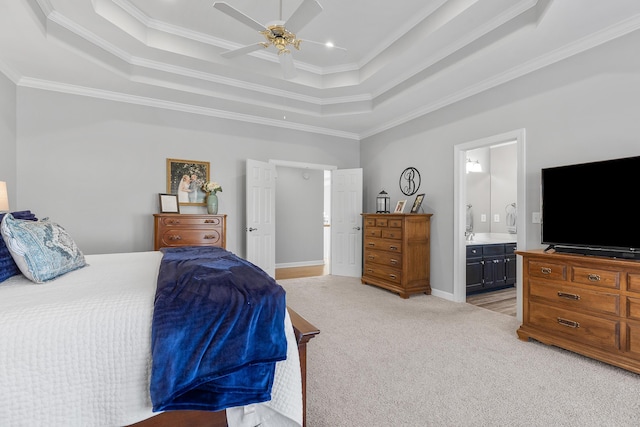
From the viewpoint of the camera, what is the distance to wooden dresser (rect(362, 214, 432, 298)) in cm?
436

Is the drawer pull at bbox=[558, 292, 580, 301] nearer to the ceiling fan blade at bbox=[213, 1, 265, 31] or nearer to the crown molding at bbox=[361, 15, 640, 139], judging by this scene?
the crown molding at bbox=[361, 15, 640, 139]

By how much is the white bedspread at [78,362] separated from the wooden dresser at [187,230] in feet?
9.12

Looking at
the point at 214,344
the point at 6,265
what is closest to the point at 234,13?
the point at 6,265

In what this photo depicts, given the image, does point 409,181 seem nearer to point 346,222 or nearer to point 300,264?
point 346,222

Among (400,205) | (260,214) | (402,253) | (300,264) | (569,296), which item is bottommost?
(300,264)

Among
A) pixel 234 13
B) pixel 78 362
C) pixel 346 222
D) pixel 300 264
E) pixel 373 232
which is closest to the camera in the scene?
pixel 78 362

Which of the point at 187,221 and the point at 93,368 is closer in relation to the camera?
the point at 93,368

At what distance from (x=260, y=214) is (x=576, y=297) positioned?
4.04 metres

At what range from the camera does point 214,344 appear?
4.06 feet

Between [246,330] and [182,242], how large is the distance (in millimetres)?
3235

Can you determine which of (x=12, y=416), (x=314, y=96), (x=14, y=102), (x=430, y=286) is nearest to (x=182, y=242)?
(x=14, y=102)

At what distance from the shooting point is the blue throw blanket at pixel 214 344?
1177 millimetres

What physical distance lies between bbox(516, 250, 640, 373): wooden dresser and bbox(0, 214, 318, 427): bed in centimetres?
242

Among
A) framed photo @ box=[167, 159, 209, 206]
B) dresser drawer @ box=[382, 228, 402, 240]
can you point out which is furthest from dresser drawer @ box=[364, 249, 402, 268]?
framed photo @ box=[167, 159, 209, 206]
